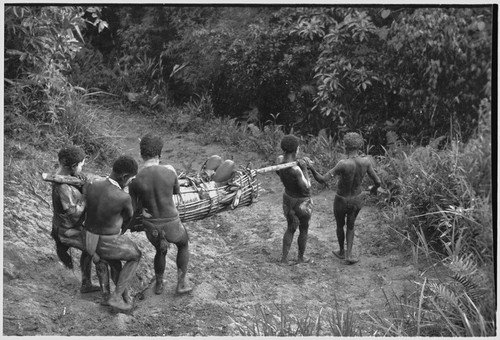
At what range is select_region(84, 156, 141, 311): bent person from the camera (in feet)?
16.7

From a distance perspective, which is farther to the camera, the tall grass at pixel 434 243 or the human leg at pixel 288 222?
the human leg at pixel 288 222

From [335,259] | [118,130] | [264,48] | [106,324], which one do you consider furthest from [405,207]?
[118,130]

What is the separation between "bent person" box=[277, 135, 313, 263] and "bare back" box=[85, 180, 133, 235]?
5.28ft

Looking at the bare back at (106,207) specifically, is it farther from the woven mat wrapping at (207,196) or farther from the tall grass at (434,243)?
the tall grass at (434,243)

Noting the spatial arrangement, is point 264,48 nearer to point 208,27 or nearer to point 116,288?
point 208,27

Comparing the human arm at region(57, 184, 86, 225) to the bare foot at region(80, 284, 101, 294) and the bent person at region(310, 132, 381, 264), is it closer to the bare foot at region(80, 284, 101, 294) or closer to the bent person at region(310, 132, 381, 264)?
the bare foot at region(80, 284, 101, 294)

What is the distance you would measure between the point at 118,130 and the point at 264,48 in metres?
2.19

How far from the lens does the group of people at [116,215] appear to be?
5.11 meters

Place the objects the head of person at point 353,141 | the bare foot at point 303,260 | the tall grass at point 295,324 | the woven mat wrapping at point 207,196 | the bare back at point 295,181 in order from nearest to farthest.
A: the tall grass at point 295,324 < the woven mat wrapping at point 207,196 < the bare back at point 295,181 < the head of person at point 353,141 < the bare foot at point 303,260

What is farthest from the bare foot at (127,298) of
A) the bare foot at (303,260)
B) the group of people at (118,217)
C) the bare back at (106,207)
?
the bare foot at (303,260)

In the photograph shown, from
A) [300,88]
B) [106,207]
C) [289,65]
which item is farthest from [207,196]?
[300,88]

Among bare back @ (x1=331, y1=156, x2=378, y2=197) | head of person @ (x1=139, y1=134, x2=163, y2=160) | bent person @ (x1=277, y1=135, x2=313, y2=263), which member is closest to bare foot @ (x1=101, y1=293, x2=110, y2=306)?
head of person @ (x1=139, y1=134, x2=163, y2=160)

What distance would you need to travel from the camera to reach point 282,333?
478 cm

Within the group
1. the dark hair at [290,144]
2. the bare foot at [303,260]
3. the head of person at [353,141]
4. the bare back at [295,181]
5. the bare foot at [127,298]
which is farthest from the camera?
the bare foot at [303,260]
